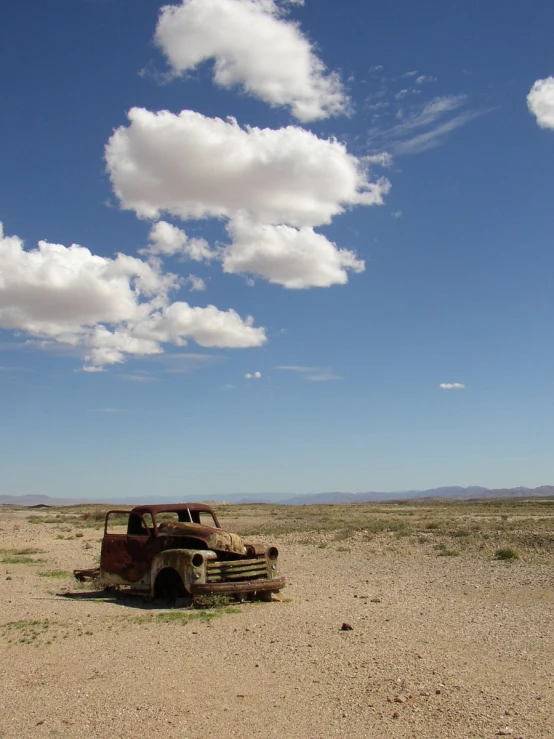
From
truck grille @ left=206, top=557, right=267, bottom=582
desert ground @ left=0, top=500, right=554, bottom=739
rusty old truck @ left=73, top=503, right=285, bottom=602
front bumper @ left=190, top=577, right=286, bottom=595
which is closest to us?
desert ground @ left=0, top=500, right=554, bottom=739

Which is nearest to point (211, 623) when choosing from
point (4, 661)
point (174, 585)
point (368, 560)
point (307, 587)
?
point (174, 585)

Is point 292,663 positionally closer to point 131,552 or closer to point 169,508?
point 131,552

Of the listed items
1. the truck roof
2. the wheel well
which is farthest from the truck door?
the wheel well

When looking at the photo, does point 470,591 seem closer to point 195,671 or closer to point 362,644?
point 362,644

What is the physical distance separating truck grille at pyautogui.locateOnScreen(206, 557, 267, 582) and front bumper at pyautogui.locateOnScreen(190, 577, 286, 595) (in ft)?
0.54

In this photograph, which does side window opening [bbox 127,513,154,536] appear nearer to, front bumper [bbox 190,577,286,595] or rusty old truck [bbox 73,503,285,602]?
rusty old truck [bbox 73,503,285,602]

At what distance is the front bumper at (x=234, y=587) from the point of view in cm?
1098

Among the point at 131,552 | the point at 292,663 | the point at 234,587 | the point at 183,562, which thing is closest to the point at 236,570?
the point at 234,587

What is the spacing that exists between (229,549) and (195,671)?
15.0 ft

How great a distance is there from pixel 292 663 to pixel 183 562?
12.8ft

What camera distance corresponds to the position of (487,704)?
20.3 feet

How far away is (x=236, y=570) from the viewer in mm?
11578

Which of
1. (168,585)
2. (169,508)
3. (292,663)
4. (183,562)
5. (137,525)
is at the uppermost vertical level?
(169,508)

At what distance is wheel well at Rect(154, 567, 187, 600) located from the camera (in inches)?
458
